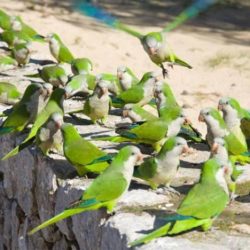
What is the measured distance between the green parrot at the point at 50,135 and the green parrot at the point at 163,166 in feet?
2.74

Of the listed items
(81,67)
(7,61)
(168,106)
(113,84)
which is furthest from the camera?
(7,61)

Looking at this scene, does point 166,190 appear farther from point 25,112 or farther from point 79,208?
point 25,112

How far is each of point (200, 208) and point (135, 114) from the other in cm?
184

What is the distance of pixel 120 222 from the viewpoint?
425 cm

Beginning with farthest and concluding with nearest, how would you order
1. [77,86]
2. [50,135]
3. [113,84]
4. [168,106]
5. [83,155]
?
[113,84]
[77,86]
[168,106]
[50,135]
[83,155]

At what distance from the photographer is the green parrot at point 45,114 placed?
5.51 meters

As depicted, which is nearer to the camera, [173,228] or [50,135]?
[173,228]

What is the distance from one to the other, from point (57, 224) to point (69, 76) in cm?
216

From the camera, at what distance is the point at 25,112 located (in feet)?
19.2

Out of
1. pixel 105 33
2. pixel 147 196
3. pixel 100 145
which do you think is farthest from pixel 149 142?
pixel 105 33

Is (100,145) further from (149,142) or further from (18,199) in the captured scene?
(18,199)

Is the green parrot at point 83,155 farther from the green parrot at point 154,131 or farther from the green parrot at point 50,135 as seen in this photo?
the green parrot at point 154,131

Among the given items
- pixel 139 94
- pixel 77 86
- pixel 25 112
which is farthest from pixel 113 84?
pixel 25 112

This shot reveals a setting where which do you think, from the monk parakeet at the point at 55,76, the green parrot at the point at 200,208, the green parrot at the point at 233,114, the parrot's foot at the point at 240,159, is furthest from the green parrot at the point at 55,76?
the green parrot at the point at 200,208
